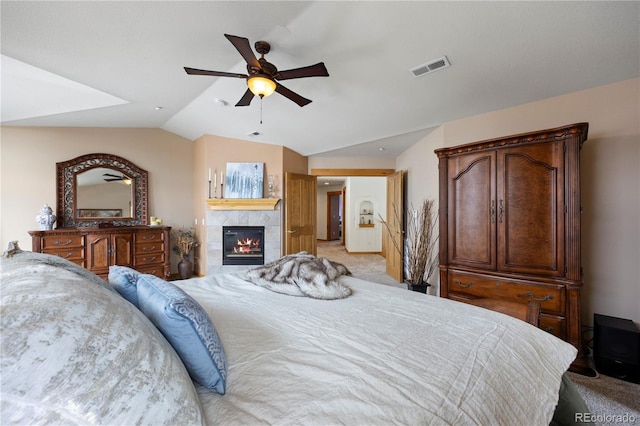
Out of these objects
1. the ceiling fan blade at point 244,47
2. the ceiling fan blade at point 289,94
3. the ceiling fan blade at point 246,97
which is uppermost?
the ceiling fan blade at point 244,47

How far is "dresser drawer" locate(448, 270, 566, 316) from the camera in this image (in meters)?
2.12

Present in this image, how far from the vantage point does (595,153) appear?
2439 millimetres

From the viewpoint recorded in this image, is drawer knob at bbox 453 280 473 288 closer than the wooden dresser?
Yes

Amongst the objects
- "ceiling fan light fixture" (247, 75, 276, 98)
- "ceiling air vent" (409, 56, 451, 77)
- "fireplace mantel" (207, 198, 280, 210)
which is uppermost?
"ceiling air vent" (409, 56, 451, 77)

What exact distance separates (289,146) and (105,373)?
15.2ft

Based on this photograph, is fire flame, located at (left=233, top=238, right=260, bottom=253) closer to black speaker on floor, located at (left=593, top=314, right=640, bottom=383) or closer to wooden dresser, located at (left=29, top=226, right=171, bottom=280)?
wooden dresser, located at (left=29, top=226, right=171, bottom=280)

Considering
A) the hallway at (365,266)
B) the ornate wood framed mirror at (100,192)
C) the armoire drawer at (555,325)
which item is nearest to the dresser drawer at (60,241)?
the ornate wood framed mirror at (100,192)

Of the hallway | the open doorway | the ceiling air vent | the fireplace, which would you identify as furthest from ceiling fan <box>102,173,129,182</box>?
the open doorway

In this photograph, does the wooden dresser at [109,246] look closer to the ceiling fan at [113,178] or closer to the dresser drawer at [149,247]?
the dresser drawer at [149,247]

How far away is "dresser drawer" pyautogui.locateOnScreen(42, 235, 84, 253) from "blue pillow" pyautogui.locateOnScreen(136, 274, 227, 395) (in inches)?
161

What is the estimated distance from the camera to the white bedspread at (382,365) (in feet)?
2.46

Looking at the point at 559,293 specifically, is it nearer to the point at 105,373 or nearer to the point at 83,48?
the point at 105,373

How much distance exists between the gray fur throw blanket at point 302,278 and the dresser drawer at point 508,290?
4.03ft

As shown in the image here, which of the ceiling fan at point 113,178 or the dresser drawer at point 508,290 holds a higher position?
the ceiling fan at point 113,178
